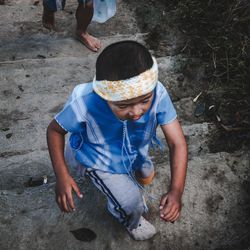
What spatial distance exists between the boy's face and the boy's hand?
475 millimetres

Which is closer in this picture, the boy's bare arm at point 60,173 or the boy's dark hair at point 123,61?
the boy's dark hair at point 123,61

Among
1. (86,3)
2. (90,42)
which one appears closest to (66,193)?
(86,3)

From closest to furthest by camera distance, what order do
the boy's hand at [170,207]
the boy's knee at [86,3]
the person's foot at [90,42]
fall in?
1. the boy's hand at [170,207]
2. the boy's knee at [86,3]
3. the person's foot at [90,42]

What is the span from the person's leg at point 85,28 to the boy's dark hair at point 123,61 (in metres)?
2.48

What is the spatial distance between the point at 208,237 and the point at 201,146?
854mm

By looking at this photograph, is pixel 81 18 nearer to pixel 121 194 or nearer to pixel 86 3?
pixel 86 3

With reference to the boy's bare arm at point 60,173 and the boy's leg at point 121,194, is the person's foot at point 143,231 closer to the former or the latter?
the boy's leg at point 121,194

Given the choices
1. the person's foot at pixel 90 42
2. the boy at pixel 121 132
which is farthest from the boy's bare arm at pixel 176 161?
the person's foot at pixel 90 42

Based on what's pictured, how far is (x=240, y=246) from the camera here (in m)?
2.60

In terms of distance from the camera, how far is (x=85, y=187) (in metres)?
Result: 2.92

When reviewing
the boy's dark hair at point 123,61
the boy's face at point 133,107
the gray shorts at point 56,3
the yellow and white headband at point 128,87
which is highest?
the boy's dark hair at point 123,61

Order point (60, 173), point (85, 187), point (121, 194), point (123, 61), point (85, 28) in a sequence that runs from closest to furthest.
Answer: point (123, 61) → point (60, 173) → point (121, 194) → point (85, 187) → point (85, 28)

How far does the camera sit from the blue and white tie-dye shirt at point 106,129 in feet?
7.31

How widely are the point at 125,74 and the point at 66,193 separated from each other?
2.47ft
